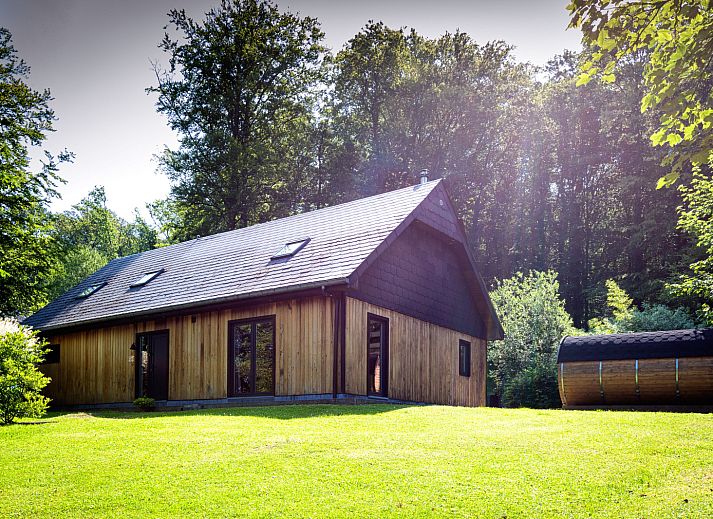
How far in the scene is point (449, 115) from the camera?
42531 mm

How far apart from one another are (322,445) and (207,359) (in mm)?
9761

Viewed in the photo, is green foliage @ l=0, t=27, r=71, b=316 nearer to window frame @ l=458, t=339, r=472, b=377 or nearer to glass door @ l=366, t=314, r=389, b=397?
glass door @ l=366, t=314, r=389, b=397

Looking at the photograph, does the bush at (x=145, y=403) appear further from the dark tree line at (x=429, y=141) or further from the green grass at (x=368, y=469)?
the dark tree line at (x=429, y=141)

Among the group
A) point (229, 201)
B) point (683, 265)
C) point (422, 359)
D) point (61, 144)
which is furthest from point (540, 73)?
point (422, 359)

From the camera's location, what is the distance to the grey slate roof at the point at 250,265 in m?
16.7

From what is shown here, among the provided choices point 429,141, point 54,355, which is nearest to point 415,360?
point 54,355

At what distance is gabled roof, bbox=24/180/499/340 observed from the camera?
16.7 m

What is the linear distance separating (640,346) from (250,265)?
10.1 meters

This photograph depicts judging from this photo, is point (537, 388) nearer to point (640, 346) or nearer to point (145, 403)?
point (640, 346)

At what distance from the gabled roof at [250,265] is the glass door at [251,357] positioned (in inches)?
35.9

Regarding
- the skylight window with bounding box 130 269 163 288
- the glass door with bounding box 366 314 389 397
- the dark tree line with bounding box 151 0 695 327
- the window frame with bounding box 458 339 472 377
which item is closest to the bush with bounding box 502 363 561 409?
the window frame with bounding box 458 339 472 377

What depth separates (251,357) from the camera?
17.6 m

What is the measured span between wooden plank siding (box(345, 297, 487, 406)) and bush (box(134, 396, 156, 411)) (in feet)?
20.8

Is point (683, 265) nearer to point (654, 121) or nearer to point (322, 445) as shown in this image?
point (654, 121)
